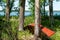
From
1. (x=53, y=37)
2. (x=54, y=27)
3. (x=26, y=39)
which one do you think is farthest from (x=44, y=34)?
(x=54, y=27)

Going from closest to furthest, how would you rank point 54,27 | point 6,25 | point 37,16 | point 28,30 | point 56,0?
1. point 6,25
2. point 37,16
3. point 28,30
4. point 54,27
5. point 56,0

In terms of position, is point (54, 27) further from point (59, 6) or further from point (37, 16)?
point (59, 6)

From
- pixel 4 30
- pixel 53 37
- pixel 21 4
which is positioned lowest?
pixel 53 37

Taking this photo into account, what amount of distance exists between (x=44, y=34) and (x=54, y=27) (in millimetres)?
3429

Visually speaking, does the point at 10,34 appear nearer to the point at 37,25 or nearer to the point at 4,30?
the point at 4,30

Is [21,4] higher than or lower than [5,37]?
higher

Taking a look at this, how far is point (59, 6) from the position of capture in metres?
34.7

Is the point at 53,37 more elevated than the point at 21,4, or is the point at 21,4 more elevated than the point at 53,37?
the point at 21,4

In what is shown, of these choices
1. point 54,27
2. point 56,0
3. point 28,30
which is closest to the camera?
point 28,30

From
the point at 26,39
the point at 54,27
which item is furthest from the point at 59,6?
the point at 26,39

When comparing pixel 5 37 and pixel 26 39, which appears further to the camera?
pixel 26 39

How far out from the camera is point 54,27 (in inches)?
758

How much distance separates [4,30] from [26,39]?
2.46 metres

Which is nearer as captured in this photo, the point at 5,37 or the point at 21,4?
the point at 5,37
